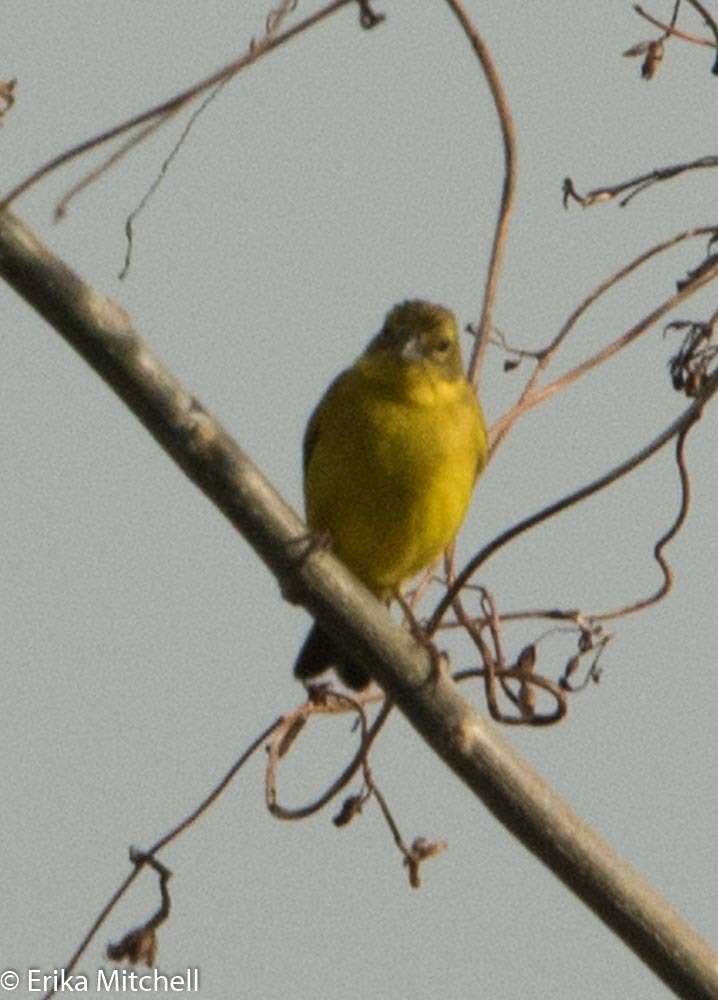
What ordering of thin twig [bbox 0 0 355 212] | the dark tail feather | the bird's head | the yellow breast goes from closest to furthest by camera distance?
thin twig [bbox 0 0 355 212], the yellow breast, the dark tail feather, the bird's head

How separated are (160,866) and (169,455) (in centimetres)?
62

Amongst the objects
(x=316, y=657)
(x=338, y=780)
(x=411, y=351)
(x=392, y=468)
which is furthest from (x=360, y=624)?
(x=411, y=351)

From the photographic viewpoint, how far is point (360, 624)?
7.59 feet

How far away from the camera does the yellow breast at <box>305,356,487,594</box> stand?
4.09 meters

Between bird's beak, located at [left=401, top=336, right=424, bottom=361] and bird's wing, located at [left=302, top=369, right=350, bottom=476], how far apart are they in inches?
5.9

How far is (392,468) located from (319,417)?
0.95ft

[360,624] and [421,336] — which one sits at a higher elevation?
[421,336]

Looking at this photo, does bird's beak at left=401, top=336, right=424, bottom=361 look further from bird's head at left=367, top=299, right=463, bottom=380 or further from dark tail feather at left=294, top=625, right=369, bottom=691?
dark tail feather at left=294, top=625, right=369, bottom=691

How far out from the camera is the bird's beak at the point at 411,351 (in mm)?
4367

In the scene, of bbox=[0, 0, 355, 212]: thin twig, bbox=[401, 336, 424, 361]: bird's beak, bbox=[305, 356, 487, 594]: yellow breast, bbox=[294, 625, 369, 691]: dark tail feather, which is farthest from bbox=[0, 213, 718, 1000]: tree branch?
bbox=[401, 336, 424, 361]: bird's beak

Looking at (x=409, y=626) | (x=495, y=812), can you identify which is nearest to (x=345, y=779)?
(x=409, y=626)

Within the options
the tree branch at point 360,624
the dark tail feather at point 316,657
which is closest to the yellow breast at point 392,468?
the dark tail feather at point 316,657

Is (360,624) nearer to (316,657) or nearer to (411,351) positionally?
(316,657)

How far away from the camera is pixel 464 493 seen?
13.9ft
